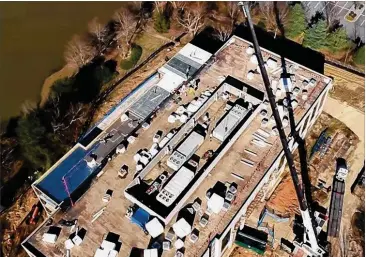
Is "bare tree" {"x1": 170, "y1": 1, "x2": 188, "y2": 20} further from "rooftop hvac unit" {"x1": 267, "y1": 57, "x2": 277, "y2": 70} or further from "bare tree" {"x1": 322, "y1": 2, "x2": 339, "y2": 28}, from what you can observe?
"bare tree" {"x1": 322, "y1": 2, "x2": 339, "y2": 28}

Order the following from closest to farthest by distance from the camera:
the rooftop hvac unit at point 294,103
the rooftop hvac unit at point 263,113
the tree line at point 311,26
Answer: the rooftop hvac unit at point 263,113, the rooftop hvac unit at point 294,103, the tree line at point 311,26

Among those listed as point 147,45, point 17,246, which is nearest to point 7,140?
point 17,246

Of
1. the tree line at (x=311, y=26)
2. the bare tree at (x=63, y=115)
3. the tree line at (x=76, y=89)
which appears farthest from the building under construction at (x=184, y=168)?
the tree line at (x=311, y=26)

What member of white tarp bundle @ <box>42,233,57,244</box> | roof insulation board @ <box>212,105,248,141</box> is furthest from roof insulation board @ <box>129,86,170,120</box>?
white tarp bundle @ <box>42,233,57,244</box>

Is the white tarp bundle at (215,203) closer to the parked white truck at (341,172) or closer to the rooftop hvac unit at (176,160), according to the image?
the rooftop hvac unit at (176,160)

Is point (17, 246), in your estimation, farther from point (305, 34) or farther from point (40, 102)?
point (305, 34)

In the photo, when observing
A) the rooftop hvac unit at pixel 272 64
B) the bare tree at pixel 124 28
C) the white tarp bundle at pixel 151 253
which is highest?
the rooftop hvac unit at pixel 272 64

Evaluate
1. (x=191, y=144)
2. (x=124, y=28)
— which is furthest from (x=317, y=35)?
(x=191, y=144)
